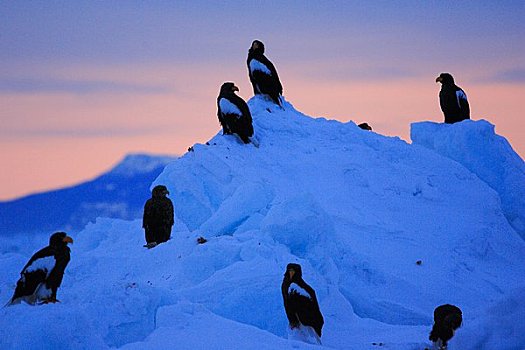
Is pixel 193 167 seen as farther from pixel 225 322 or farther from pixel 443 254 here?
pixel 225 322

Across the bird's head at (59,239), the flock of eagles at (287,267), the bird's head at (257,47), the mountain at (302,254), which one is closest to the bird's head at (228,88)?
the flock of eagles at (287,267)

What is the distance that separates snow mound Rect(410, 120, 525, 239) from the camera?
1688cm

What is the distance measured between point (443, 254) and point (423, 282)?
4.04 ft

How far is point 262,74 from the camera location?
16.9 m

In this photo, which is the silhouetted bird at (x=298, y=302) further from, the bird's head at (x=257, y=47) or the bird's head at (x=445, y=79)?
the bird's head at (x=445, y=79)

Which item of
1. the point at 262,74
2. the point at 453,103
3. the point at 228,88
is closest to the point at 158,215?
the point at 228,88

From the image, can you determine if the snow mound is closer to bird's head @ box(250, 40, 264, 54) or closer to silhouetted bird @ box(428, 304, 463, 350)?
bird's head @ box(250, 40, 264, 54)

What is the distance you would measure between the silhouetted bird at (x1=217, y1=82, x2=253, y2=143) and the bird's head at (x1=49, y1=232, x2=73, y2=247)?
647cm

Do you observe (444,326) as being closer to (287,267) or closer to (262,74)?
(287,267)

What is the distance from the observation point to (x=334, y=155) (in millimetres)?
15625

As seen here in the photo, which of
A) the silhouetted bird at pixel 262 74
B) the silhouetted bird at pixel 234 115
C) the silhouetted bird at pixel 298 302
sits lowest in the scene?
the silhouetted bird at pixel 298 302

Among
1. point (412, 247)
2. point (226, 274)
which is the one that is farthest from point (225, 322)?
point (412, 247)

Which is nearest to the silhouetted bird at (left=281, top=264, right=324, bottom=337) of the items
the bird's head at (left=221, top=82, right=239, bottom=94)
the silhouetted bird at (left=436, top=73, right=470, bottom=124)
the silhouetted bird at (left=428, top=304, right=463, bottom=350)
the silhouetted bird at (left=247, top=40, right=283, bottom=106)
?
the silhouetted bird at (left=428, top=304, right=463, bottom=350)

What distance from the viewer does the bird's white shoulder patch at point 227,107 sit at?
49.5ft
